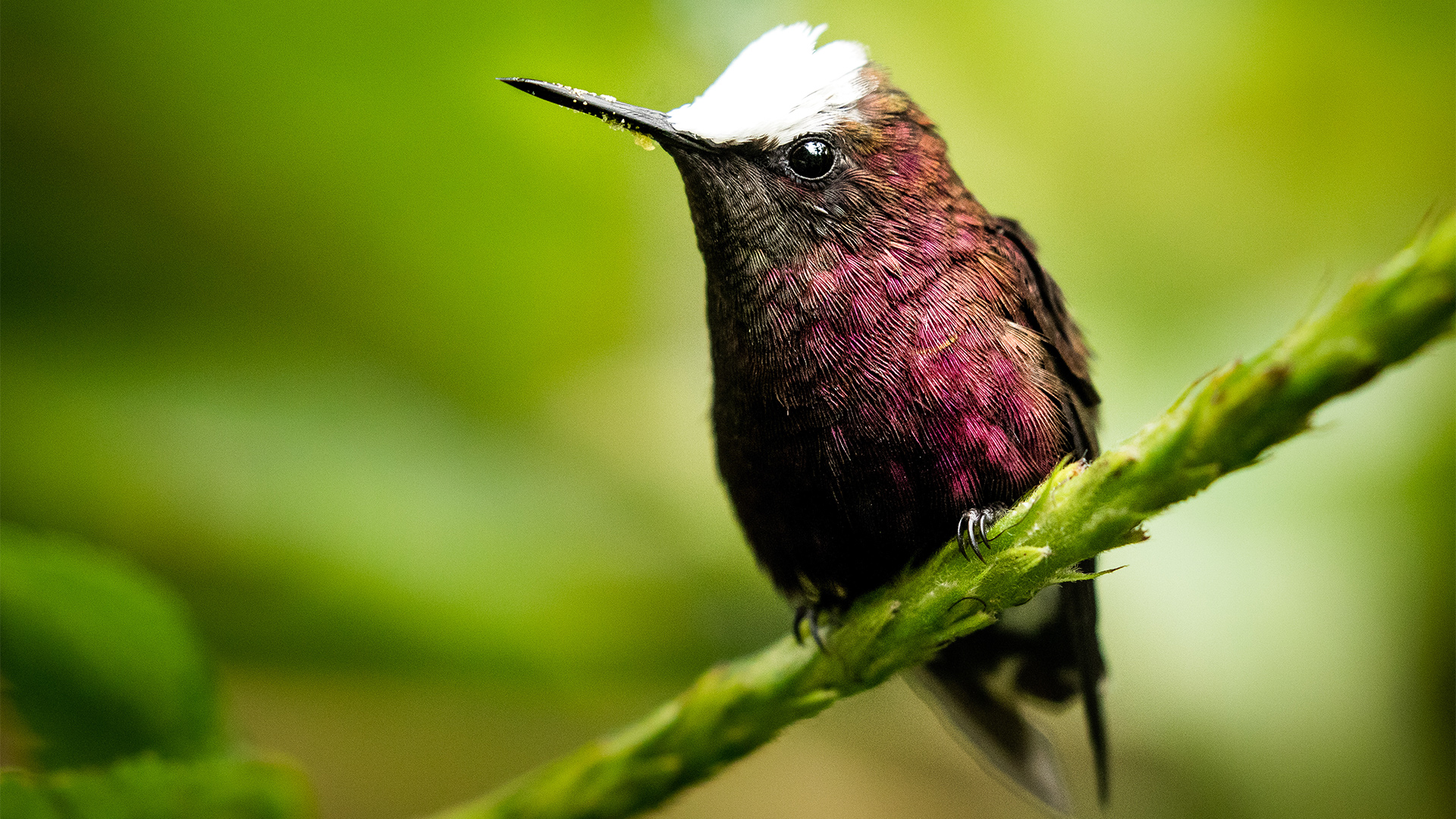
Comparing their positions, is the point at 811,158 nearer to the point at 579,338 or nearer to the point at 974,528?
the point at 974,528

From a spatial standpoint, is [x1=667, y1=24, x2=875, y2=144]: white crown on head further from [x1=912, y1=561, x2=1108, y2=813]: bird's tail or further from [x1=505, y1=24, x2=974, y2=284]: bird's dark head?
[x1=912, y1=561, x2=1108, y2=813]: bird's tail

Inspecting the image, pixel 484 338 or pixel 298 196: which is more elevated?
pixel 298 196

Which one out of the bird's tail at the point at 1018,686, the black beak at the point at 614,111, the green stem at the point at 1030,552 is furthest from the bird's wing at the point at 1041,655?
the black beak at the point at 614,111

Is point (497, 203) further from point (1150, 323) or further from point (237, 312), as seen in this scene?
→ point (1150, 323)

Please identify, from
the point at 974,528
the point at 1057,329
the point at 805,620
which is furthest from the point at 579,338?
the point at 974,528

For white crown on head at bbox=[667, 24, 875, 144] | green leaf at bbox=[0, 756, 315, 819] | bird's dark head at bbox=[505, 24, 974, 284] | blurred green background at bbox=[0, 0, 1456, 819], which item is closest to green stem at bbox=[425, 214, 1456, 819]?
green leaf at bbox=[0, 756, 315, 819]

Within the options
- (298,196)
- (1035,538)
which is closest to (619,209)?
(298,196)
